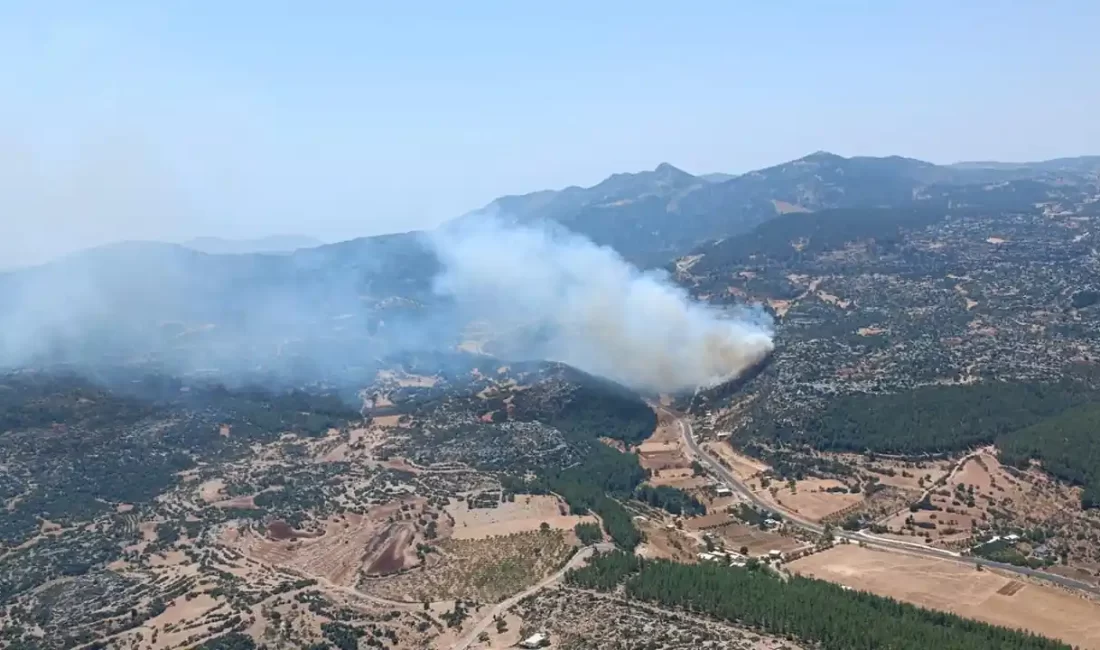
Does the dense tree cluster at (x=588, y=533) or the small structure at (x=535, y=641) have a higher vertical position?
the dense tree cluster at (x=588, y=533)

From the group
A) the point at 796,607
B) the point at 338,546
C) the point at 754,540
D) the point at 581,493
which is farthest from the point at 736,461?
the point at 338,546

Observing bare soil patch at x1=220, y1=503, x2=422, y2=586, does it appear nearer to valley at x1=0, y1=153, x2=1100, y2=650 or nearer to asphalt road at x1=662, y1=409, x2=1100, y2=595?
valley at x1=0, y1=153, x2=1100, y2=650

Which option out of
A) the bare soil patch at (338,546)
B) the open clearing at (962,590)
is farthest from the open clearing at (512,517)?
the open clearing at (962,590)

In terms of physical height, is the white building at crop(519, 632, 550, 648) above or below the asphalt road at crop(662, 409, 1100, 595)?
above

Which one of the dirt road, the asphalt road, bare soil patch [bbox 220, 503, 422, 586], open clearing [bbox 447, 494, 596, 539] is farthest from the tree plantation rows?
bare soil patch [bbox 220, 503, 422, 586]

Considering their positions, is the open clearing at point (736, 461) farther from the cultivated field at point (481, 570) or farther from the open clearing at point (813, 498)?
the cultivated field at point (481, 570)

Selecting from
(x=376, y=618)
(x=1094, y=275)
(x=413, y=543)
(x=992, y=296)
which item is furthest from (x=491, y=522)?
(x=1094, y=275)

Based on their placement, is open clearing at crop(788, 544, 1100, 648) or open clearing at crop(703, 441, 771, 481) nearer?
open clearing at crop(788, 544, 1100, 648)
